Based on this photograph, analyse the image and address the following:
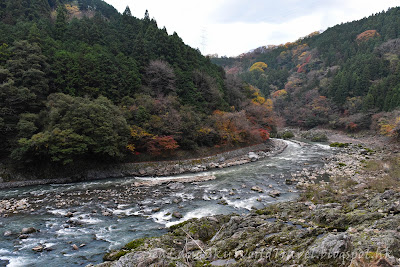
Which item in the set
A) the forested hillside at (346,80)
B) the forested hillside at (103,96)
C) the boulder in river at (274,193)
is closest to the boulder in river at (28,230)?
the forested hillside at (103,96)

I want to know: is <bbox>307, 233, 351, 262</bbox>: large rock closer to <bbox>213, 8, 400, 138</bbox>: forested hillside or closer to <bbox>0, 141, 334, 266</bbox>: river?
<bbox>0, 141, 334, 266</bbox>: river

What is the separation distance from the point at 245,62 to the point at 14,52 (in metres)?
107

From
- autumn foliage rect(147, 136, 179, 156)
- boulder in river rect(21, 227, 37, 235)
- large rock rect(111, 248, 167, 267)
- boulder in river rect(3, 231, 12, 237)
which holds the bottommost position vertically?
boulder in river rect(21, 227, 37, 235)

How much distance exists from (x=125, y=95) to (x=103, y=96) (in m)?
3.70

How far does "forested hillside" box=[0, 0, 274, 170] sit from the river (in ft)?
12.6

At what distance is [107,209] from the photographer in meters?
12.9

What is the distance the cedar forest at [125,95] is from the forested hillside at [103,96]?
0.11 m

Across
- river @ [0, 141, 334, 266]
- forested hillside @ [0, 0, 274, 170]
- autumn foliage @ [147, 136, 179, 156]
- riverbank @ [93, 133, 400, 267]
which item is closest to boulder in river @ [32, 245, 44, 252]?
river @ [0, 141, 334, 266]

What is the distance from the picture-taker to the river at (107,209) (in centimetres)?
868

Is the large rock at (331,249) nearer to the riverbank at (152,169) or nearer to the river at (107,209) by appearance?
the river at (107,209)

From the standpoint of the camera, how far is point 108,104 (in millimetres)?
22406

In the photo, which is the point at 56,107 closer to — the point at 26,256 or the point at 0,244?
the point at 0,244

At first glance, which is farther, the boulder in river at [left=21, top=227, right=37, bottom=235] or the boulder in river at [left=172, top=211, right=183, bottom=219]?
the boulder in river at [left=172, top=211, right=183, bottom=219]

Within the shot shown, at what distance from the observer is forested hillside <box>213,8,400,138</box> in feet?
155
